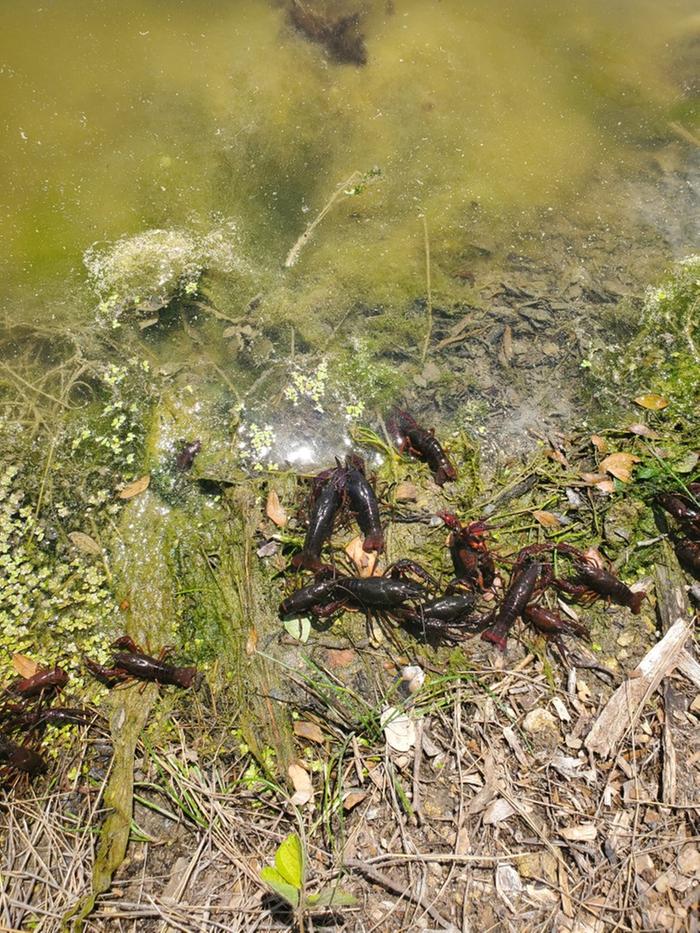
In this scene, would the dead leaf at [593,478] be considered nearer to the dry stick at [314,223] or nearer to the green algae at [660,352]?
the green algae at [660,352]

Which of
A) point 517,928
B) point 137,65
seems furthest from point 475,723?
point 137,65

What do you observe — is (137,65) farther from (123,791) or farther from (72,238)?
(123,791)

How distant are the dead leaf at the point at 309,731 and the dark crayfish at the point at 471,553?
1.07 m

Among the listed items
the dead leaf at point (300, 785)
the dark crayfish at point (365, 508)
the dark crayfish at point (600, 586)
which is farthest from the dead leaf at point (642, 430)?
the dead leaf at point (300, 785)

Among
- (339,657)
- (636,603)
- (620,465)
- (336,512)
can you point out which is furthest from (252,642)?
(620,465)

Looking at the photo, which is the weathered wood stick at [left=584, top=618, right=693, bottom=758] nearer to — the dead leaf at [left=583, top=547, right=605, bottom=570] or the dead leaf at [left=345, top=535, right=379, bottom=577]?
the dead leaf at [left=583, top=547, right=605, bottom=570]

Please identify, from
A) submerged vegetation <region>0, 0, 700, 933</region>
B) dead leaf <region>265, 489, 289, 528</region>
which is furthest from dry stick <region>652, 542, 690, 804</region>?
dead leaf <region>265, 489, 289, 528</region>

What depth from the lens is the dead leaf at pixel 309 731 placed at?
119 inches

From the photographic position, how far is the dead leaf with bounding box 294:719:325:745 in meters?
3.01

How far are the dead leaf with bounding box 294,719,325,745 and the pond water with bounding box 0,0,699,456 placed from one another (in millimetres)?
2159

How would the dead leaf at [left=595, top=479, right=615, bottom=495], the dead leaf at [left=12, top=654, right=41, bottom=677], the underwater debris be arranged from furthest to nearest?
the underwater debris → the dead leaf at [left=595, top=479, right=615, bottom=495] → the dead leaf at [left=12, top=654, right=41, bottom=677]

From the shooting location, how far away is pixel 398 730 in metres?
2.97

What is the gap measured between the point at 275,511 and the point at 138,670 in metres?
1.12

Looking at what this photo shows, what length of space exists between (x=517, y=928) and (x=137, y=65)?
656 cm
